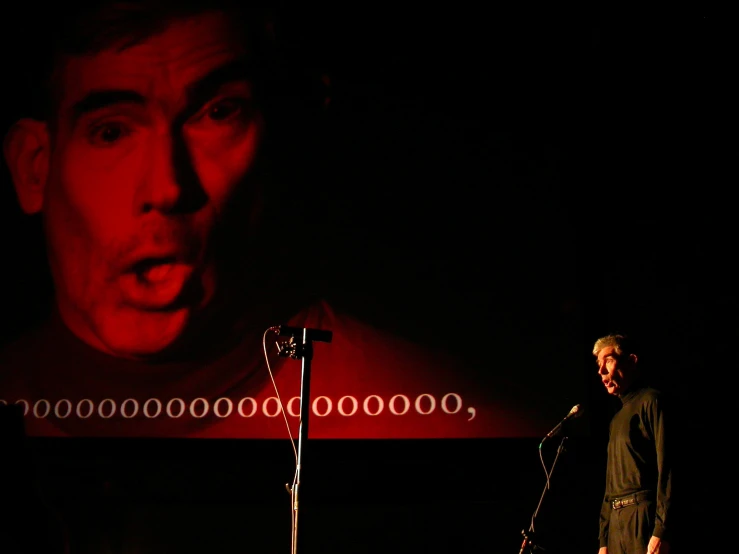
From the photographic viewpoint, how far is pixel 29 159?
163 inches

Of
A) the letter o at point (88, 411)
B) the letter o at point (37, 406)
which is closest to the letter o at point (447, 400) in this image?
the letter o at point (88, 411)

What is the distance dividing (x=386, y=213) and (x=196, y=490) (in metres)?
1.64

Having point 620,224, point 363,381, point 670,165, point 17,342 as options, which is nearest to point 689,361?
point 620,224

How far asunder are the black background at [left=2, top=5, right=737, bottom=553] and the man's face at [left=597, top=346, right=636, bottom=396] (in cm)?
69

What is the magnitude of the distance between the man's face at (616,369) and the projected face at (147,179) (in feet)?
6.27

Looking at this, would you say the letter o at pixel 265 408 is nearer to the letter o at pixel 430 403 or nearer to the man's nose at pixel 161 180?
the letter o at pixel 430 403

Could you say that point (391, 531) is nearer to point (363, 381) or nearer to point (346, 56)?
point (363, 381)

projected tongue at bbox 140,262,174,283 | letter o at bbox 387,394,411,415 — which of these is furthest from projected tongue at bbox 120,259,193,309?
letter o at bbox 387,394,411,415

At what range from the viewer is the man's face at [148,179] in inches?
150

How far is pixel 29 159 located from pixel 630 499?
340 centimetres

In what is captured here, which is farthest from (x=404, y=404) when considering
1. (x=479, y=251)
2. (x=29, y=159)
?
(x=29, y=159)

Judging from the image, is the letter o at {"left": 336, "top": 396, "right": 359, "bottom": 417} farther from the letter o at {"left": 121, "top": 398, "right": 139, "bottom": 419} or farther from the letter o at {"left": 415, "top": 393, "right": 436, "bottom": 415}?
the letter o at {"left": 121, "top": 398, "right": 139, "bottom": 419}

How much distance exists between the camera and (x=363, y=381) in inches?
144

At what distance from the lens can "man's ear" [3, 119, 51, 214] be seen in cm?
407
